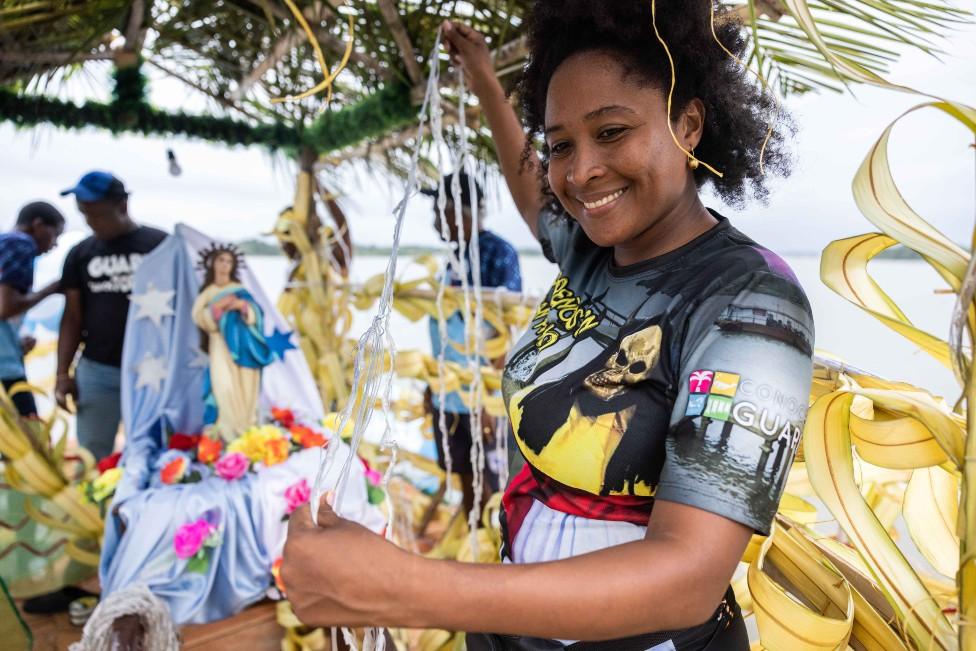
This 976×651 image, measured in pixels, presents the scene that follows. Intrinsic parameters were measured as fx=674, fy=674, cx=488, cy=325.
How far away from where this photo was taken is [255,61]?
9.52 feet

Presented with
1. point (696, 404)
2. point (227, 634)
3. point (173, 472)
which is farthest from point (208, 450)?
point (696, 404)

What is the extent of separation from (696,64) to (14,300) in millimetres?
3104

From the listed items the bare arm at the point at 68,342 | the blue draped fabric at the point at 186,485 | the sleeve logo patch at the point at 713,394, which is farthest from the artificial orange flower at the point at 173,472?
the sleeve logo patch at the point at 713,394

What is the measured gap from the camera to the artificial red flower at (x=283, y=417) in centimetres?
Answer: 264

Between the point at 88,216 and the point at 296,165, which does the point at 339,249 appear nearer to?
the point at 296,165

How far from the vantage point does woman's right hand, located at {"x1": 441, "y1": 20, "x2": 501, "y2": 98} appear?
1.41 metres

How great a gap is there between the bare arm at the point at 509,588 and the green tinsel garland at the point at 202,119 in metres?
2.04

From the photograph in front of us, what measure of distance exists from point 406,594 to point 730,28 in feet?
2.86

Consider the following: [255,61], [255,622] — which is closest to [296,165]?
[255,61]

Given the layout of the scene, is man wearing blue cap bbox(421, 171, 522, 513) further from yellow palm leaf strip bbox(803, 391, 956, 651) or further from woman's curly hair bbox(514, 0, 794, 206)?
yellow palm leaf strip bbox(803, 391, 956, 651)

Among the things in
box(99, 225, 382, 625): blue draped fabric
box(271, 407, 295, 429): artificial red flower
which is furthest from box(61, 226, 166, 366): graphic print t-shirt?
box(271, 407, 295, 429): artificial red flower

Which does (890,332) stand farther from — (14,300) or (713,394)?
(14,300)

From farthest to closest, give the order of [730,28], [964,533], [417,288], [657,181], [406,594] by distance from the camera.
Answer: [417,288]
[730,28]
[657,181]
[964,533]
[406,594]

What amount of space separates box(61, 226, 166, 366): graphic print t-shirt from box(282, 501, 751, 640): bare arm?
2.74m
